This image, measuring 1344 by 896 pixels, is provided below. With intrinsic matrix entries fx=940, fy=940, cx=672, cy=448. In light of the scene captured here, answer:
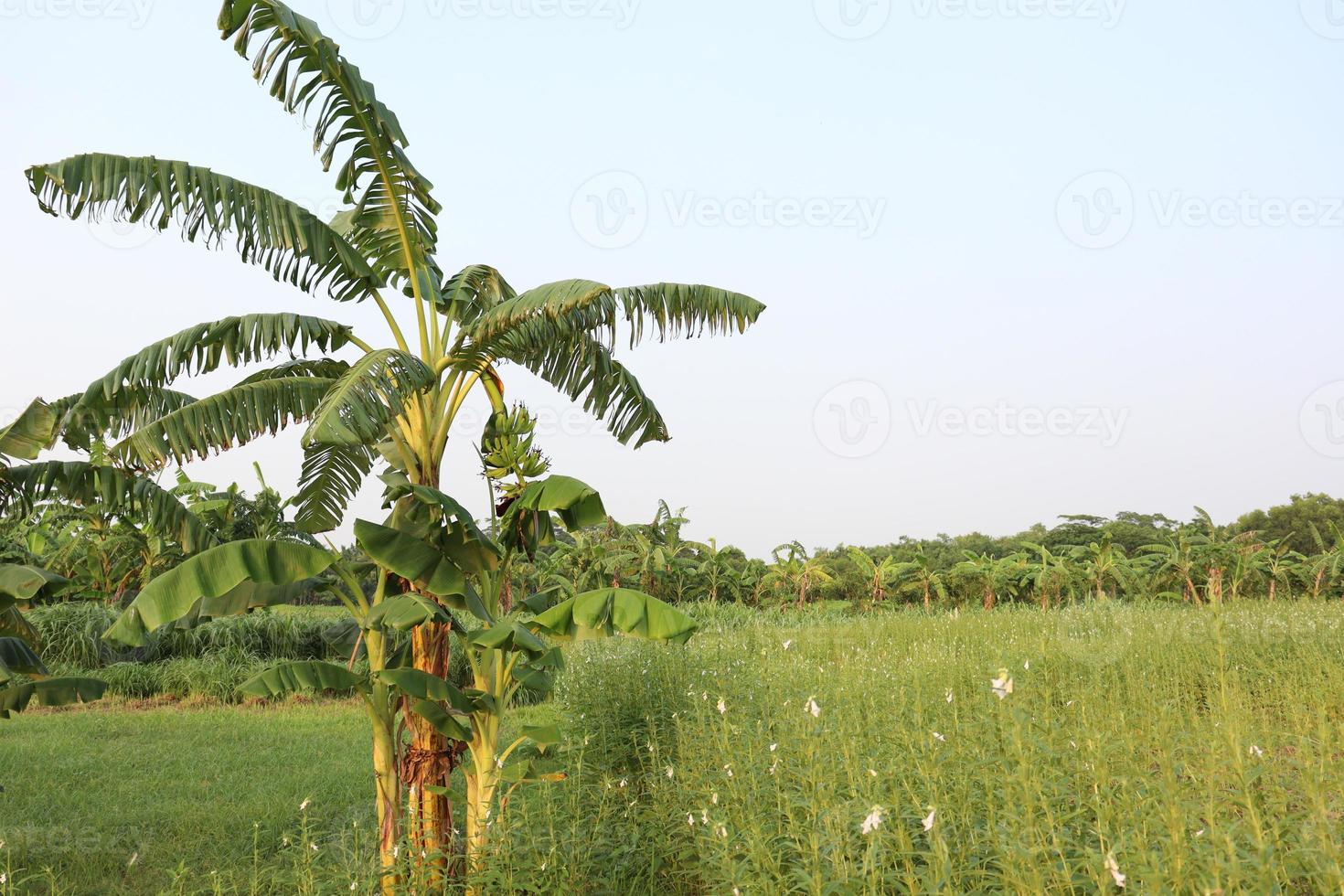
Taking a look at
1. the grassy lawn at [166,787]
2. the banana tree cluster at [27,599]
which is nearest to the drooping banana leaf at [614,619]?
the grassy lawn at [166,787]

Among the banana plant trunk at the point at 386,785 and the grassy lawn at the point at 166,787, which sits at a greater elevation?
the banana plant trunk at the point at 386,785

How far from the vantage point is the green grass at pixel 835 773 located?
3.36 metres

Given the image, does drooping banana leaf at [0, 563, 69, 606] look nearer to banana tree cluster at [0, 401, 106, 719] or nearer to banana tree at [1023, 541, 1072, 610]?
banana tree cluster at [0, 401, 106, 719]

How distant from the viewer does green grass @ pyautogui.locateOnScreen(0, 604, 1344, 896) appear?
3.36 m

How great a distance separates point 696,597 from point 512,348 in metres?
18.9

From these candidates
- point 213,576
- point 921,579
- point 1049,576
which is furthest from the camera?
point 921,579

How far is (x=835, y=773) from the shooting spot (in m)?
4.48

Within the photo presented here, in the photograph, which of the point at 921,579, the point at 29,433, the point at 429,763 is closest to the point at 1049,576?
the point at 921,579

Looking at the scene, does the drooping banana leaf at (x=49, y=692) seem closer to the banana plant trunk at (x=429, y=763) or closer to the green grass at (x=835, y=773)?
the green grass at (x=835, y=773)

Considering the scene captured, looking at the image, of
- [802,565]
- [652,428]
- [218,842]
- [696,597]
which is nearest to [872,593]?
[802,565]

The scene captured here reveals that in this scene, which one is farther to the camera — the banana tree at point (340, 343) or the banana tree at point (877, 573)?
the banana tree at point (877, 573)

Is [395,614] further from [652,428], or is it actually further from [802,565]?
[802,565]

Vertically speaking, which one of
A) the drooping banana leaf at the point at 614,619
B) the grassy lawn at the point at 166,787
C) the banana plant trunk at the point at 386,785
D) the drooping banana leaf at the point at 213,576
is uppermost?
the drooping banana leaf at the point at 213,576

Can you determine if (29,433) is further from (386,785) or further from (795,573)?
(795,573)
